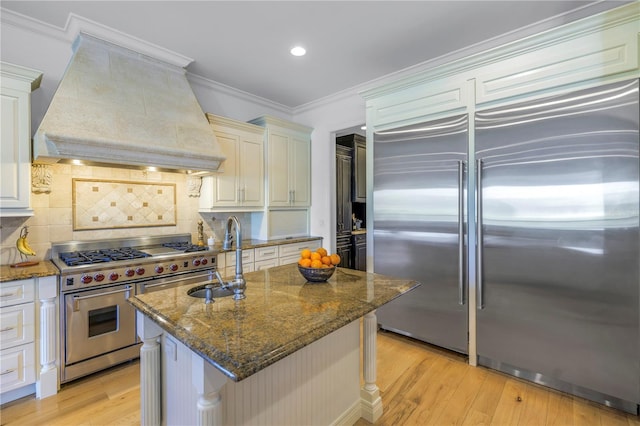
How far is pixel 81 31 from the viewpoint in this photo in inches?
96.8

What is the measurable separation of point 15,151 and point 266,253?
2304mm

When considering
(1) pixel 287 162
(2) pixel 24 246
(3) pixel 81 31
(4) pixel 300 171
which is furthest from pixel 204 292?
(4) pixel 300 171

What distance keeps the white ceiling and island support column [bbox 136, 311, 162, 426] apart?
7.39ft

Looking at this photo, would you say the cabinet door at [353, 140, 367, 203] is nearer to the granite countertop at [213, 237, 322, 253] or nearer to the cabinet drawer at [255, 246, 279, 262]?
the granite countertop at [213, 237, 322, 253]

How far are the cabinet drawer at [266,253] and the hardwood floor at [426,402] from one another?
1.51 meters

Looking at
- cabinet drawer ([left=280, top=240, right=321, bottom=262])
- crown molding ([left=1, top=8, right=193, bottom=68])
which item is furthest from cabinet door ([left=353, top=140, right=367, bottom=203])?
crown molding ([left=1, top=8, right=193, bottom=68])

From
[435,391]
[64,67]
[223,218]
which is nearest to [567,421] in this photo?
[435,391]

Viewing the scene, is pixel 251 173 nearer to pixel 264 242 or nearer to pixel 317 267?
pixel 264 242

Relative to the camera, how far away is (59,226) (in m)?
2.61

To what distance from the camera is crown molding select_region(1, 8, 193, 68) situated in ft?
7.81

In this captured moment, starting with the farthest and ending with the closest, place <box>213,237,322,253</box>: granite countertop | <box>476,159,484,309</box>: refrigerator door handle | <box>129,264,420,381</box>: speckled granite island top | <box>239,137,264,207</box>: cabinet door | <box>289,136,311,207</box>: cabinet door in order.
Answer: <box>289,136,311,207</box>: cabinet door < <box>239,137,264,207</box>: cabinet door < <box>213,237,322,253</box>: granite countertop < <box>476,159,484,309</box>: refrigerator door handle < <box>129,264,420,381</box>: speckled granite island top

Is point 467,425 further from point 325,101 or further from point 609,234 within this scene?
point 325,101

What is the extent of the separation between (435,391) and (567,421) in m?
0.77

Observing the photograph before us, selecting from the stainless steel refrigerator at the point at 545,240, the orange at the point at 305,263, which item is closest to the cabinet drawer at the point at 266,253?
the stainless steel refrigerator at the point at 545,240
